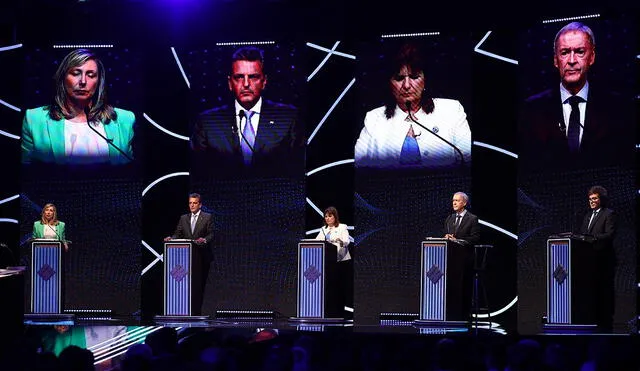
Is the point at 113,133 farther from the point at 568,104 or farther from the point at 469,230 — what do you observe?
the point at 568,104

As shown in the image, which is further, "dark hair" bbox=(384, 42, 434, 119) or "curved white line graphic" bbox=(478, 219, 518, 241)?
"dark hair" bbox=(384, 42, 434, 119)

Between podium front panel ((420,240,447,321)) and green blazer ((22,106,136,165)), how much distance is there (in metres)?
4.44

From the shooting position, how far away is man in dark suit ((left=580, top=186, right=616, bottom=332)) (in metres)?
11.0

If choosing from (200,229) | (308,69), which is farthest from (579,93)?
(200,229)

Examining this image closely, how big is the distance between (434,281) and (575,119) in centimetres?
261

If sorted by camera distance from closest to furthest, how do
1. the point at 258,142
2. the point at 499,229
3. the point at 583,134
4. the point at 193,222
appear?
the point at 583,134, the point at 193,222, the point at 499,229, the point at 258,142

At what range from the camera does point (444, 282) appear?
11.5 m

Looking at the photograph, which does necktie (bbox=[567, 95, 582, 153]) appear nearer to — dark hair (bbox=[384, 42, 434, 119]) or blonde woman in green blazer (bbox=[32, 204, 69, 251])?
dark hair (bbox=[384, 42, 434, 119])

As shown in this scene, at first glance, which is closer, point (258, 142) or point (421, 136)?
point (421, 136)

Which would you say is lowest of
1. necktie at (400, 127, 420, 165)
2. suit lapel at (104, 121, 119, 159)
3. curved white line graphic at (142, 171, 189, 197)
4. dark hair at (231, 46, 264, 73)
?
curved white line graphic at (142, 171, 189, 197)

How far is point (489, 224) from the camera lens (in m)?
12.9

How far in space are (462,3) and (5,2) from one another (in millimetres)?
5826

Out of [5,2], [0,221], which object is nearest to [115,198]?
[0,221]

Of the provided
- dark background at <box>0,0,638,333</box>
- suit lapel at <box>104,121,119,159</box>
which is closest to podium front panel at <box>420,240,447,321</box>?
dark background at <box>0,0,638,333</box>
